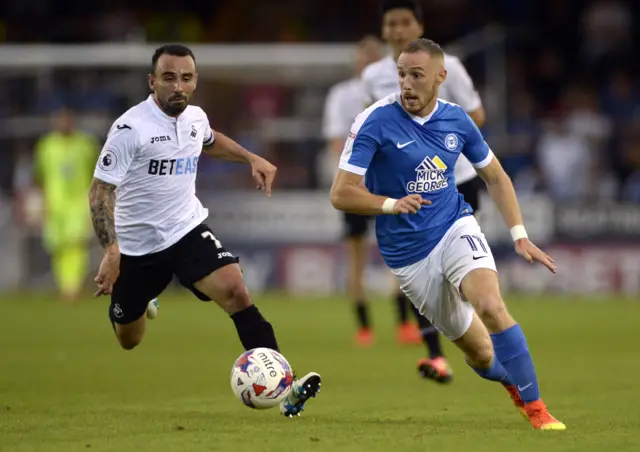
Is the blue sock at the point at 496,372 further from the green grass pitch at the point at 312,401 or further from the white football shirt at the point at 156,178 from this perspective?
the white football shirt at the point at 156,178

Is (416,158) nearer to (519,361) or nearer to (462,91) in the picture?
(519,361)

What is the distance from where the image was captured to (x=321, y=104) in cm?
2144

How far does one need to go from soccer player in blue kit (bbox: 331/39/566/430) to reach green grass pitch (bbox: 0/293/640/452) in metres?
0.59

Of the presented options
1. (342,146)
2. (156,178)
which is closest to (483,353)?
(156,178)

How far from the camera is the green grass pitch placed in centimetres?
679

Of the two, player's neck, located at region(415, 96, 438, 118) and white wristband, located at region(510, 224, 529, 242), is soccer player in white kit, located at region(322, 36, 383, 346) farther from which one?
white wristband, located at region(510, 224, 529, 242)

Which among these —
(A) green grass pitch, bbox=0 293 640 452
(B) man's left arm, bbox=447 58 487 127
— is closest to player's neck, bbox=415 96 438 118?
(A) green grass pitch, bbox=0 293 640 452

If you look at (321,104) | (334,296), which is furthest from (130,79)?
(334,296)

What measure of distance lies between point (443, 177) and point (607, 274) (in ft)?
42.0

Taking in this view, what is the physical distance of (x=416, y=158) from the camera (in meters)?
7.71

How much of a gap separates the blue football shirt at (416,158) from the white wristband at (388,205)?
0.50 meters

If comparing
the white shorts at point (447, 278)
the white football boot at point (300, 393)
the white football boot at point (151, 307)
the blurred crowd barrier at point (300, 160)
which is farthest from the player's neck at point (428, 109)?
the blurred crowd barrier at point (300, 160)

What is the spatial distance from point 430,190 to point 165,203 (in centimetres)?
178

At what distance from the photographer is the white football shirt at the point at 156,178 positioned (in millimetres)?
8289
